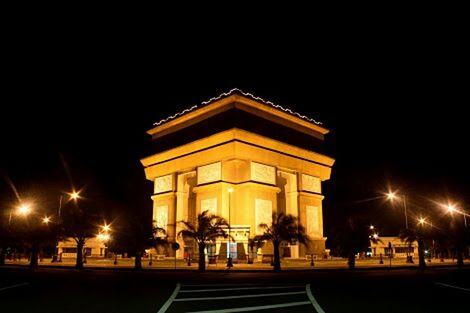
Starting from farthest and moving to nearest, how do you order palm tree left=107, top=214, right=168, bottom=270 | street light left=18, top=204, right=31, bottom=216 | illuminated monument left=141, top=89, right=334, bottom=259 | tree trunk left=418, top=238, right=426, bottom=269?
illuminated monument left=141, top=89, right=334, bottom=259 < street light left=18, top=204, right=31, bottom=216 < tree trunk left=418, top=238, right=426, bottom=269 < palm tree left=107, top=214, right=168, bottom=270

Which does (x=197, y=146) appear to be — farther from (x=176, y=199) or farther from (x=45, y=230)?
(x=45, y=230)

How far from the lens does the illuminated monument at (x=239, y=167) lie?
57156mm

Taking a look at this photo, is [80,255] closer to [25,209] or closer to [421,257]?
[25,209]

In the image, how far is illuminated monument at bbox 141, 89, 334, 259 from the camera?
188 feet

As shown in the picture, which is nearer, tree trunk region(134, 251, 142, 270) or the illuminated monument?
tree trunk region(134, 251, 142, 270)

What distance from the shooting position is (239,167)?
193 ft

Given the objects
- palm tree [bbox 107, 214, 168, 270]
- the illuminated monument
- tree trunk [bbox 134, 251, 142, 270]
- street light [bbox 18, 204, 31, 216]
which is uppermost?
the illuminated monument

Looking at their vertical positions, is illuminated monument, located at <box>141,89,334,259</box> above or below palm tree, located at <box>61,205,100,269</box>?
above

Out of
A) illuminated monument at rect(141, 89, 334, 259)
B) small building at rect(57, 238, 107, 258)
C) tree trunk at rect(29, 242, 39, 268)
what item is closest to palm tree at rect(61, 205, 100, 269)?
tree trunk at rect(29, 242, 39, 268)

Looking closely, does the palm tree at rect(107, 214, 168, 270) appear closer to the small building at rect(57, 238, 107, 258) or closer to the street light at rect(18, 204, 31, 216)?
the street light at rect(18, 204, 31, 216)

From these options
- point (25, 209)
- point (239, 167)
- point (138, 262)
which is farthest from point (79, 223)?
point (239, 167)

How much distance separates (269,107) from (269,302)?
5287 centimetres

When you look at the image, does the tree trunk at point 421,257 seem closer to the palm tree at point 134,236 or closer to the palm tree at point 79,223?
the palm tree at point 134,236

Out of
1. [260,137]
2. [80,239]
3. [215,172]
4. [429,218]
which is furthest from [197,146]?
[429,218]
